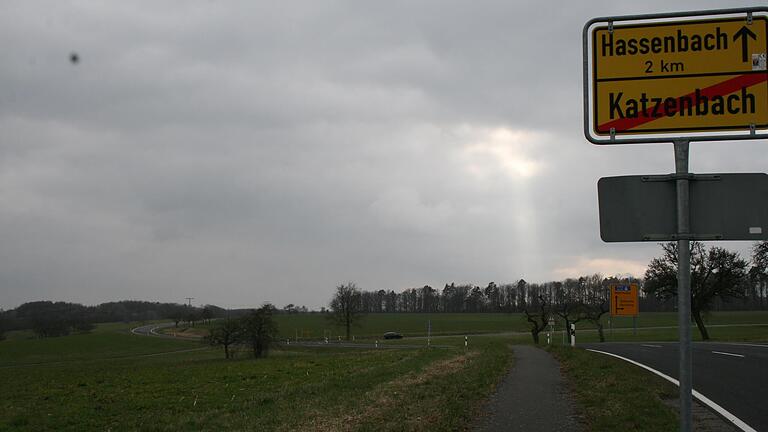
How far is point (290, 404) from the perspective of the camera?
13.4m

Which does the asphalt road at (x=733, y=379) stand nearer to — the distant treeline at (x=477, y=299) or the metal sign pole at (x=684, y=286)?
the metal sign pole at (x=684, y=286)

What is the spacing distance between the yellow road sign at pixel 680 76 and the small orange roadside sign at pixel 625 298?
138ft

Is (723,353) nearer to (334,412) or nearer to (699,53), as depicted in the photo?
(334,412)

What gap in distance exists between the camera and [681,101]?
4.40 meters

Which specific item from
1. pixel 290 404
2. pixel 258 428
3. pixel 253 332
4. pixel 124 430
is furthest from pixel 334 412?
pixel 253 332

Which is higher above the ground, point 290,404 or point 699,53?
point 699,53

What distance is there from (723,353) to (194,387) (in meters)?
18.6

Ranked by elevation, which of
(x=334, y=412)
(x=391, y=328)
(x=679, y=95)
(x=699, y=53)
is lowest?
(x=391, y=328)

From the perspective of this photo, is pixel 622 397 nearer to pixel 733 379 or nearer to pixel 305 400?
pixel 733 379

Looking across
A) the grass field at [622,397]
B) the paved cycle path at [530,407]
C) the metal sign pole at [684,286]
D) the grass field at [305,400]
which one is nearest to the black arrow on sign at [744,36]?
the metal sign pole at [684,286]

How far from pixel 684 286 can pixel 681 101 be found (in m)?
1.32

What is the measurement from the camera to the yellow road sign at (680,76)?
14.1ft

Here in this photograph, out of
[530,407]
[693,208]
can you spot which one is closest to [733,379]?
[530,407]

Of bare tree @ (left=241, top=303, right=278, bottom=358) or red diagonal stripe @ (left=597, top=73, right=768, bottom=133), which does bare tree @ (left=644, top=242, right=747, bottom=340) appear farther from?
red diagonal stripe @ (left=597, top=73, right=768, bottom=133)
